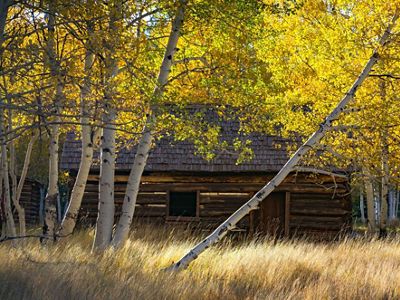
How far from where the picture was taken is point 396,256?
11.0 meters

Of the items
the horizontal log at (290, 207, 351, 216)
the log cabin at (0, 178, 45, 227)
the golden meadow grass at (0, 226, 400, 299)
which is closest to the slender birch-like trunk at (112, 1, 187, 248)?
the golden meadow grass at (0, 226, 400, 299)

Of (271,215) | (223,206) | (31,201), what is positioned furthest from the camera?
(31,201)

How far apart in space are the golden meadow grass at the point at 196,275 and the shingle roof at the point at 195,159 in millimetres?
6241

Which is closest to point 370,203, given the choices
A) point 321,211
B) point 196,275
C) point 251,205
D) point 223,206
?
point 321,211

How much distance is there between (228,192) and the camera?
17.7 metres

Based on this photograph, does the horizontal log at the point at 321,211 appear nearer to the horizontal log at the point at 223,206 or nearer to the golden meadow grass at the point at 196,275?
the horizontal log at the point at 223,206

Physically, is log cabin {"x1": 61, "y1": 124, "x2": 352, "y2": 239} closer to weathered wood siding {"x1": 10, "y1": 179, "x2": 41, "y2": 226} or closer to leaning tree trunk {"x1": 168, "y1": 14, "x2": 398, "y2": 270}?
leaning tree trunk {"x1": 168, "y1": 14, "x2": 398, "y2": 270}

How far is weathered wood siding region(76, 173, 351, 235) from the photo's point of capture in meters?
17.5

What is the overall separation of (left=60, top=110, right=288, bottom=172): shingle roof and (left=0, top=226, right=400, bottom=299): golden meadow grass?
246 inches

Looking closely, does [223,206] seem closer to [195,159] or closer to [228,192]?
[228,192]

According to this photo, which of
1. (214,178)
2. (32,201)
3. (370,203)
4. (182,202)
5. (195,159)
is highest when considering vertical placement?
(195,159)

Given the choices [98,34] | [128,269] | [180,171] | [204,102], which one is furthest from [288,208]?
[98,34]

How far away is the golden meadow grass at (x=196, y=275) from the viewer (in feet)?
20.8

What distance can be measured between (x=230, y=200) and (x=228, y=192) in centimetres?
25
